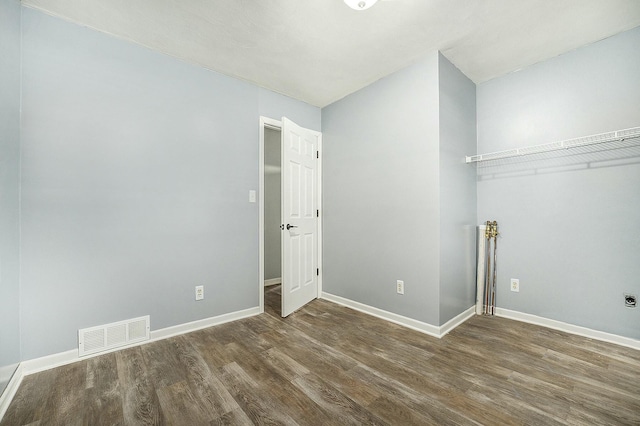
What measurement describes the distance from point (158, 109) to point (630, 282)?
4.24 meters

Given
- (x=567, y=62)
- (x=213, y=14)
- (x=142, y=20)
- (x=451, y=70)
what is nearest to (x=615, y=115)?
(x=567, y=62)

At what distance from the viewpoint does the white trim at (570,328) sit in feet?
7.12

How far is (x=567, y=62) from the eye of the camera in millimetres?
2467

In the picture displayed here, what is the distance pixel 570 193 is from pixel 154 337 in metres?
3.95

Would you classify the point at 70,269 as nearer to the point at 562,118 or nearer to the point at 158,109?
the point at 158,109

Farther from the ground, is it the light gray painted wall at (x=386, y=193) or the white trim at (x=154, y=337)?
the light gray painted wall at (x=386, y=193)

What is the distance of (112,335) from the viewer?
2.13 metres

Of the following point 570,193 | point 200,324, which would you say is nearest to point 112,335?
point 200,324

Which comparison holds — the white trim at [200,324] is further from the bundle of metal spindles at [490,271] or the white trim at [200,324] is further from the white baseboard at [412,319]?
the bundle of metal spindles at [490,271]

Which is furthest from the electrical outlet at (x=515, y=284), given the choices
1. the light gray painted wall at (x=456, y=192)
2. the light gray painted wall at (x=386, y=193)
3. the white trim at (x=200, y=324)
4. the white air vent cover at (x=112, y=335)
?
the white air vent cover at (x=112, y=335)

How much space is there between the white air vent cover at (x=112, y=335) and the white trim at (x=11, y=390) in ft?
0.99

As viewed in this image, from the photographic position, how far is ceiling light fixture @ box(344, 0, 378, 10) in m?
1.73

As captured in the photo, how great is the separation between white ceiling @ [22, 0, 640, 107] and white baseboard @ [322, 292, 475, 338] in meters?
2.51

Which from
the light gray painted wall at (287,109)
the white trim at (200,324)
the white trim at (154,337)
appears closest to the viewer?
the white trim at (154,337)
